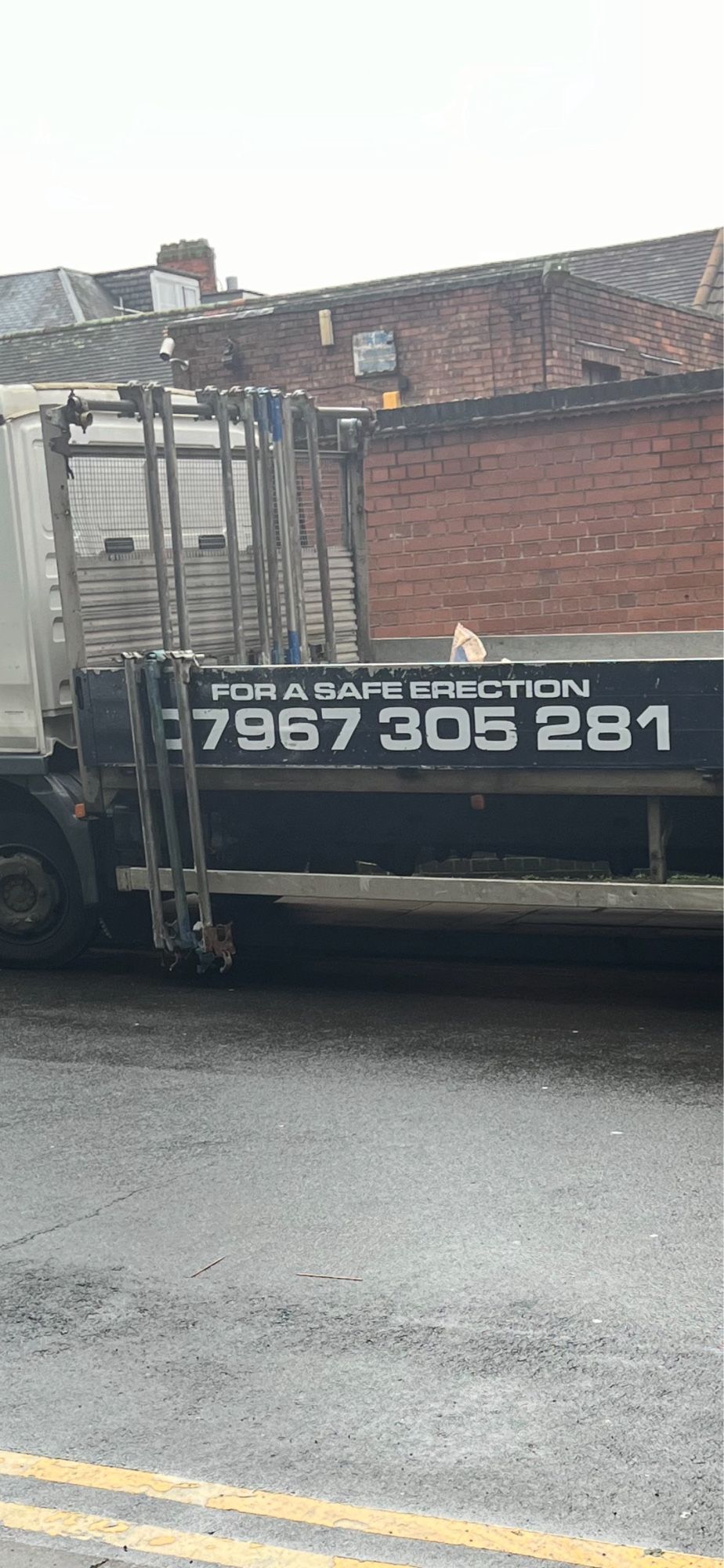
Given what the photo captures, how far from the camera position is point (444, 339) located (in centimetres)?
1814

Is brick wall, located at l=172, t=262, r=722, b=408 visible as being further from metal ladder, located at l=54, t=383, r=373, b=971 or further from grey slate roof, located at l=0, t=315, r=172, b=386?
metal ladder, located at l=54, t=383, r=373, b=971

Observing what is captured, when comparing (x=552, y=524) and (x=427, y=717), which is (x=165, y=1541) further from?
(x=552, y=524)

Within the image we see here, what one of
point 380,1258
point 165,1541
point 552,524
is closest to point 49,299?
point 552,524

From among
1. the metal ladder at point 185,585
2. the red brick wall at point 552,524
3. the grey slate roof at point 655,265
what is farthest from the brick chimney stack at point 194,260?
the metal ladder at point 185,585

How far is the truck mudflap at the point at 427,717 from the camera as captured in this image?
6.81 m

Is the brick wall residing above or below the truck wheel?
above

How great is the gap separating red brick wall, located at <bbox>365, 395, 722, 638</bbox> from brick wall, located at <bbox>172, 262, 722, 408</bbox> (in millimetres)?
5803

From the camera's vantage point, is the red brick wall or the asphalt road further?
the red brick wall

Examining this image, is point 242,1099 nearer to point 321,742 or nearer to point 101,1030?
point 101,1030

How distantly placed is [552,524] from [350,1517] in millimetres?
9365

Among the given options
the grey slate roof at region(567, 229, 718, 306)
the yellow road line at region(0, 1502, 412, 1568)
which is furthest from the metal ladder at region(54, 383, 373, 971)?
the grey slate roof at region(567, 229, 718, 306)

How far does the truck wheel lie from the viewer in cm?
845

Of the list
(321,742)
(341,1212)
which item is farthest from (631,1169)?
(321,742)

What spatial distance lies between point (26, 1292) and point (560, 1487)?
1.80 metres
